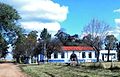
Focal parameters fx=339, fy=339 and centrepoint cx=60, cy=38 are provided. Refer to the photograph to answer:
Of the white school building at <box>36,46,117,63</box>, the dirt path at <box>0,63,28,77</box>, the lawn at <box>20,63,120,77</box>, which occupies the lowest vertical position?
the dirt path at <box>0,63,28,77</box>

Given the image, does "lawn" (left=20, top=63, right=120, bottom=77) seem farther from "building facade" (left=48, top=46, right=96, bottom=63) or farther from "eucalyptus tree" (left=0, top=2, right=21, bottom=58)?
"building facade" (left=48, top=46, right=96, bottom=63)

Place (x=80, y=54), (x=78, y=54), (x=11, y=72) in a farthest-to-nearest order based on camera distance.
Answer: (x=80, y=54) < (x=78, y=54) < (x=11, y=72)

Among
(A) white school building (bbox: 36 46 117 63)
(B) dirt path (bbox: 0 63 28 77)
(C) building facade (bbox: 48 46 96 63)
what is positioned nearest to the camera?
(B) dirt path (bbox: 0 63 28 77)

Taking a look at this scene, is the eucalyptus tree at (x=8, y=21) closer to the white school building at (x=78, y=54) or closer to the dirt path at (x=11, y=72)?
the dirt path at (x=11, y=72)

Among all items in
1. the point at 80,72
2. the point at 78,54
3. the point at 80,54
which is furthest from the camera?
the point at 80,54

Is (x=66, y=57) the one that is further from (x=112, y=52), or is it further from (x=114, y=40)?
(x=114, y=40)

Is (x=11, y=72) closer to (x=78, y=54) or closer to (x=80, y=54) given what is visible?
(x=78, y=54)

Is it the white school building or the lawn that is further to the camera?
the white school building

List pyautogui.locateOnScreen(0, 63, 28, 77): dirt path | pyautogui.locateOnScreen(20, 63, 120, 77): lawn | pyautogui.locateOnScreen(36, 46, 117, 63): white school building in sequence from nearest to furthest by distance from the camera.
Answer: pyautogui.locateOnScreen(20, 63, 120, 77): lawn
pyautogui.locateOnScreen(0, 63, 28, 77): dirt path
pyautogui.locateOnScreen(36, 46, 117, 63): white school building

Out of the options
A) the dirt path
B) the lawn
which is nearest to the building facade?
the dirt path

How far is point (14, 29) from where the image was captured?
3509cm

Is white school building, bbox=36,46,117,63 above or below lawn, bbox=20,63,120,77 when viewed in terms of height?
above

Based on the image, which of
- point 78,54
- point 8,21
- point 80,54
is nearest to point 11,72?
point 8,21

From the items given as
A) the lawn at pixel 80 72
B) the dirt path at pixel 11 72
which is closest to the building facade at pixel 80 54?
the dirt path at pixel 11 72
